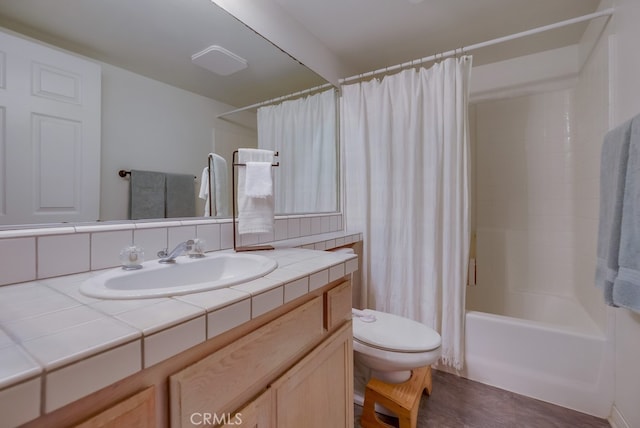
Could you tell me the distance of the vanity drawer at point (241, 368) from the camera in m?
0.48

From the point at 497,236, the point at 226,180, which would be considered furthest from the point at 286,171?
the point at 497,236

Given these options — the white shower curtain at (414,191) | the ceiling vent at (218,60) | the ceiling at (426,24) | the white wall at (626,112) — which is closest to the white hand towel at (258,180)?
the ceiling vent at (218,60)

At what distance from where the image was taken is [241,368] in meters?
0.57

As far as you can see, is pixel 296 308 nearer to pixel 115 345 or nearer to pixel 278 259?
pixel 278 259

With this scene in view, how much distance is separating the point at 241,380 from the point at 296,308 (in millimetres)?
211

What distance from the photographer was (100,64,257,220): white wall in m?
0.92

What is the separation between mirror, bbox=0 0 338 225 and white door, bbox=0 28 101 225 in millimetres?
21

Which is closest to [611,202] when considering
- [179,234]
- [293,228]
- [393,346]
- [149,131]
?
[393,346]

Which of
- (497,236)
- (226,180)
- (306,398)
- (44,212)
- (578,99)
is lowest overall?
(306,398)

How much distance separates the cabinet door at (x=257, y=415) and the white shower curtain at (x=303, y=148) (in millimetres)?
1105

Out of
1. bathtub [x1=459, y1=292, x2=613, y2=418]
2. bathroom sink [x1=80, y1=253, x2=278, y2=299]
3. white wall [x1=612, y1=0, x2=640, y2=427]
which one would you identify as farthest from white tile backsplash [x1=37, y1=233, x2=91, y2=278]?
white wall [x1=612, y1=0, x2=640, y2=427]

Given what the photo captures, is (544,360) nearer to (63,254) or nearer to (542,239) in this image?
(542,239)

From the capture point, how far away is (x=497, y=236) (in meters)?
2.38

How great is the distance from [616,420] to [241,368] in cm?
178
